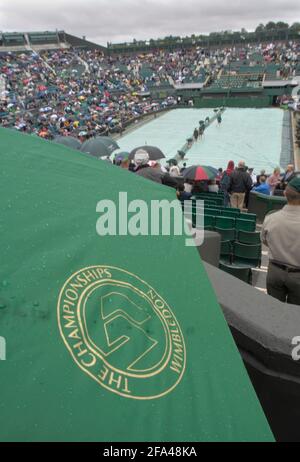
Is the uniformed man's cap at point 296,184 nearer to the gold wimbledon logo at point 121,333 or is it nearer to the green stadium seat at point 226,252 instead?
the gold wimbledon logo at point 121,333

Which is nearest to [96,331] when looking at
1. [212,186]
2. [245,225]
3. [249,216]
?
[245,225]

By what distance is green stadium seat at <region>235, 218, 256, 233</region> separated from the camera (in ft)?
19.7

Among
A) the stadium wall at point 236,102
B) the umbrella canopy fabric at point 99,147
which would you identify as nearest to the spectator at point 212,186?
the umbrella canopy fabric at point 99,147

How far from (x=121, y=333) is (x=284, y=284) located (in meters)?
1.80

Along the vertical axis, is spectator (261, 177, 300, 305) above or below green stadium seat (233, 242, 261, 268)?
above

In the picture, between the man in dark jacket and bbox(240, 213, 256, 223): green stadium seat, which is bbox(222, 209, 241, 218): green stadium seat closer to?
bbox(240, 213, 256, 223): green stadium seat

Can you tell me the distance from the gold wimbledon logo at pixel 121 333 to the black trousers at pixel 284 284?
1522 mm

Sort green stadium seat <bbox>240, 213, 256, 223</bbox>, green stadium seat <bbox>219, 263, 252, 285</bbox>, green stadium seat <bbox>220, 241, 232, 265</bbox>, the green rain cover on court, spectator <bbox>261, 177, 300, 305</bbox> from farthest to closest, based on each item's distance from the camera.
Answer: green stadium seat <bbox>240, 213, 256, 223</bbox> → green stadium seat <bbox>220, 241, 232, 265</bbox> → green stadium seat <bbox>219, 263, 252, 285</bbox> → spectator <bbox>261, 177, 300, 305</bbox> → the green rain cover on court

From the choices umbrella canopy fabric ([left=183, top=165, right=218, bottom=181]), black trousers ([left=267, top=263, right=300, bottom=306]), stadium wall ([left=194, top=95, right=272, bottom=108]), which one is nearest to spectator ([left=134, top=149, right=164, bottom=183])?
black trousers ([left=267, top=263, right=300, bottom=306])

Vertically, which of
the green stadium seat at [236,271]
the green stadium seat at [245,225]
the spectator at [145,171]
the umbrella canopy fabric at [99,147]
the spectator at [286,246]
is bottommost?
the green stadium seat at [236,271]

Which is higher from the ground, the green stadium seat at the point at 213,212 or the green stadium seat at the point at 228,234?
the green stadium seat at the point at 213,212

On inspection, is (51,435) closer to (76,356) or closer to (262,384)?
(76,356)

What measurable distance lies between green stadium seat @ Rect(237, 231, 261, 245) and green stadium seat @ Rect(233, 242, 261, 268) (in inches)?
4.9

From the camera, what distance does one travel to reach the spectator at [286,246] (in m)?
2.51
